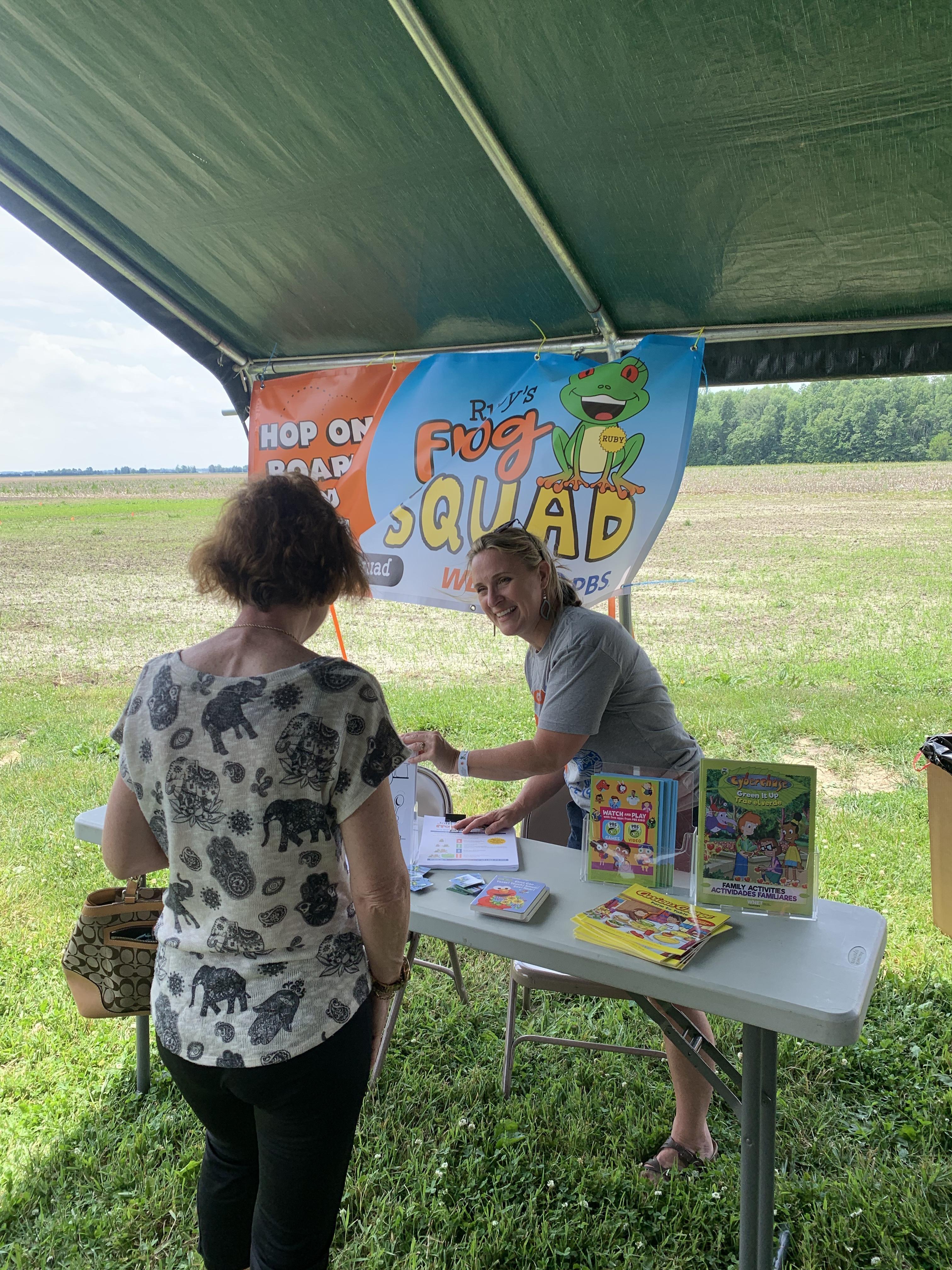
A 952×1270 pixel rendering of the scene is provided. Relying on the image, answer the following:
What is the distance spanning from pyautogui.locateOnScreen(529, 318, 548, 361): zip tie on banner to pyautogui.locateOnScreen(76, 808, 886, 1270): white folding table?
1.87m

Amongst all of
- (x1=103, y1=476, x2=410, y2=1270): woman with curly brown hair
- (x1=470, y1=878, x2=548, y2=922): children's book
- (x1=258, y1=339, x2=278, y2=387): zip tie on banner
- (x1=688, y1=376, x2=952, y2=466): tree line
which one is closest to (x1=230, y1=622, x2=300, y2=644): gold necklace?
(x1=103, y1=476, x2=410, y2=1270): woman with curly brown hair

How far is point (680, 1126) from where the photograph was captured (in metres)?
2.03

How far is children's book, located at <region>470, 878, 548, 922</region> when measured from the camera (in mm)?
1676

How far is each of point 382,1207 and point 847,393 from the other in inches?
375

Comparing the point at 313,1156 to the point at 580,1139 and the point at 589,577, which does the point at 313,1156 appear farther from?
the point at 589,577

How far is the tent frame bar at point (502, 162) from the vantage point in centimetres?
178

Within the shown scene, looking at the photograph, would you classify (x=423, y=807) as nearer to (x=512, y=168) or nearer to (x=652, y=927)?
(x=652, y=927)

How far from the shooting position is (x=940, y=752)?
2723mm

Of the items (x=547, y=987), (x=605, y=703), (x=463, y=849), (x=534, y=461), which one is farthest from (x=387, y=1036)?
(x=534, y=461)

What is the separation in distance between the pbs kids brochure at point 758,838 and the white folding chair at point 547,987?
0.32m

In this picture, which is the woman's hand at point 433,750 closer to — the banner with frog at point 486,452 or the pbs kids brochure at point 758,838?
the pbs kids brochure at point 758,838

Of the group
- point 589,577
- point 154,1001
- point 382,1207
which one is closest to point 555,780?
point 589,577

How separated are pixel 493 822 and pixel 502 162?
170cm

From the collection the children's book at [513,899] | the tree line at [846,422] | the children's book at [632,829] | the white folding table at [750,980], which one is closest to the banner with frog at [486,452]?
the children's book at [632,829]
